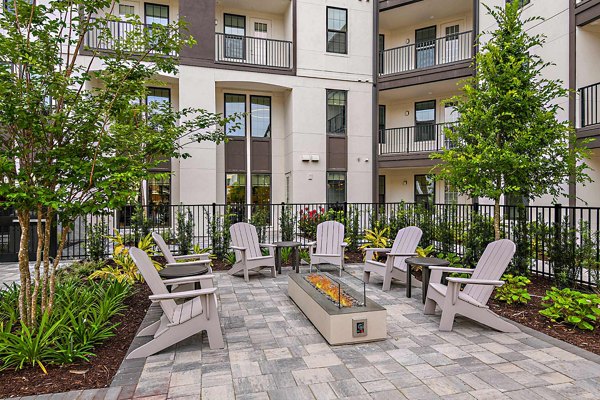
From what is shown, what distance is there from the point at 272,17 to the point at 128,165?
42.9ft

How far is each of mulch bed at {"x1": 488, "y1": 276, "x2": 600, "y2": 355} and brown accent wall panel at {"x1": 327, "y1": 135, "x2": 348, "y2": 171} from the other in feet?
29.9

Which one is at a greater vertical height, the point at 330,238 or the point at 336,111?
the point at 336,111

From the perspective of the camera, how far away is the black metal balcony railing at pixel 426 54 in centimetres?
1433

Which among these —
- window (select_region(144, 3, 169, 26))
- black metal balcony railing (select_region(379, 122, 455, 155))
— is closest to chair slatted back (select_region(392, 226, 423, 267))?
black metal balcony railing (select_region(379, 122, 455, 155))

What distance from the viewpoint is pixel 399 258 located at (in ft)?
21.8

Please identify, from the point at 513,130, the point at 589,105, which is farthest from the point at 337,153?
the point at 513,130

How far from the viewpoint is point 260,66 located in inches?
539

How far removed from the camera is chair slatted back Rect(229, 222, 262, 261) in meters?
7.58

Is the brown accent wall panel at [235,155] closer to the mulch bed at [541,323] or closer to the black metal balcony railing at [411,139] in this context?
the black metal balcony railing at [411,139]

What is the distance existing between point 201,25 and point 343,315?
42.1 feet

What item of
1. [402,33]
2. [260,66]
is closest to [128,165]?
[260,66]

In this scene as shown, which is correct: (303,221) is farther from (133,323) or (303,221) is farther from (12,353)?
(12,353)

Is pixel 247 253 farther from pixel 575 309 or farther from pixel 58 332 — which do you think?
pixel 575 309

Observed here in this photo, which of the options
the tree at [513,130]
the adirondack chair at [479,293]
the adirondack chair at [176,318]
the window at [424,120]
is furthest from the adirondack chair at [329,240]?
the window at [424,120]
